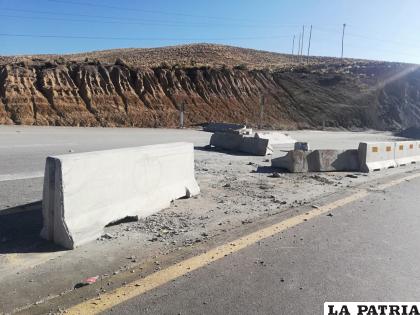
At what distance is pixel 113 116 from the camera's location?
32.6 m

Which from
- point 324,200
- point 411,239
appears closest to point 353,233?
point 411,239

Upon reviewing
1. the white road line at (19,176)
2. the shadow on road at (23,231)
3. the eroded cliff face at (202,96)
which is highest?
the eroded cliff face at (202,96)

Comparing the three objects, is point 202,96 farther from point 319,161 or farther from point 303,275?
point 303,275

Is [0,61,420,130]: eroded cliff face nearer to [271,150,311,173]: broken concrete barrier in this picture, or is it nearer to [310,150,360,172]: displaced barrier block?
[271,150,311,173]: broken concrete barrier

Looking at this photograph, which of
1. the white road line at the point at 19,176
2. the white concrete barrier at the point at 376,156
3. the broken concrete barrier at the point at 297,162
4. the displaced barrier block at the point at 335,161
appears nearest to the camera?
the white road line at the point at 19,176

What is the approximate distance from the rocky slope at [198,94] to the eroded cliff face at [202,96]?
0.25 feet

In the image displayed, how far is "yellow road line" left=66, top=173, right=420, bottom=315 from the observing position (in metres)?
3.21

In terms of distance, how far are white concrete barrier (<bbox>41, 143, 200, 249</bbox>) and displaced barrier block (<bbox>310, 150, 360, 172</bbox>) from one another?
5.02 m

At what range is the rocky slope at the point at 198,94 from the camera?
101ft

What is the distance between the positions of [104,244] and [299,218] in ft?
9.00

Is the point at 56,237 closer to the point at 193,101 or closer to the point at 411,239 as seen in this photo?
the point at 411,239

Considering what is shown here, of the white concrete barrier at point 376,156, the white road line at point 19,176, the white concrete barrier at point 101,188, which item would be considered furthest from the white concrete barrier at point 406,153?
the white road line at point 19,176

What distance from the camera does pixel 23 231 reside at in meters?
4.80

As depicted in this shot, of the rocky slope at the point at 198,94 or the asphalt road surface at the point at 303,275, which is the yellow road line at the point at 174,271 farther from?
the rocky slope at the point at 198,94
